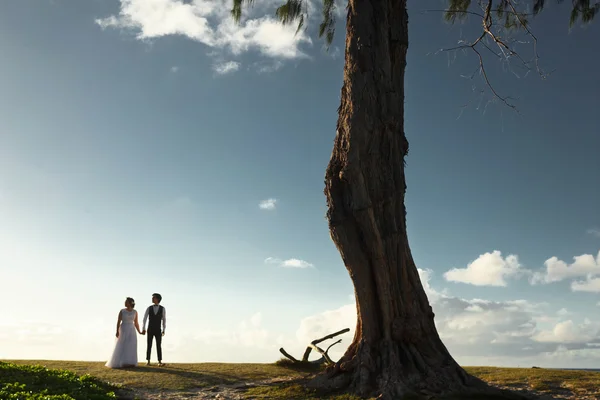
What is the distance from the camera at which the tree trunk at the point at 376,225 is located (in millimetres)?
10555

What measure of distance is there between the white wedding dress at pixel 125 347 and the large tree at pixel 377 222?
6595mm

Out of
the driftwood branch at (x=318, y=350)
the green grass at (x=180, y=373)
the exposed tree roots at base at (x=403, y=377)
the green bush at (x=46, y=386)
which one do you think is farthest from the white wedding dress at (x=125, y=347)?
the exposed tree roots at base at (x=403, y=377)

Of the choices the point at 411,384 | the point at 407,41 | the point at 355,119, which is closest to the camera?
the point at 411,384

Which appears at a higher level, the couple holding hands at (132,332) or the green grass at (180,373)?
the couple holding hands at (132,332)

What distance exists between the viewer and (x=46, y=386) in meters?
10.1

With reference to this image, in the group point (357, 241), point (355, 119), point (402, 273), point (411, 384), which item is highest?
point (355, 119)

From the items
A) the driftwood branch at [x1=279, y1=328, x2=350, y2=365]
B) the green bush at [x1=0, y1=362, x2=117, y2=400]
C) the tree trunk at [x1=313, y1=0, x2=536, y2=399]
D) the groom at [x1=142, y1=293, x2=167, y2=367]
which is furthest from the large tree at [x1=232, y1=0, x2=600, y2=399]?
the groom at [x1=142, y1=293, x2=167, y2=367]

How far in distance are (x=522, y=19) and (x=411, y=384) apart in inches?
426

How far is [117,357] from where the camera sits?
47.8 feet

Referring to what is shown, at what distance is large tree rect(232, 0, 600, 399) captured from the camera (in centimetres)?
1050

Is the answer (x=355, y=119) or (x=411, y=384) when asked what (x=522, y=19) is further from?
(x=411, y=384)

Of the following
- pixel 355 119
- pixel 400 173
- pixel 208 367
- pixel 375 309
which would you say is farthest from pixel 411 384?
pixel 208 367

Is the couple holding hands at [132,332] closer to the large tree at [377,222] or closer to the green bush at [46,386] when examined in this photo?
the green bush at [46,386]

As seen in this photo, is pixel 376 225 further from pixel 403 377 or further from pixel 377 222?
pixel 403 377
